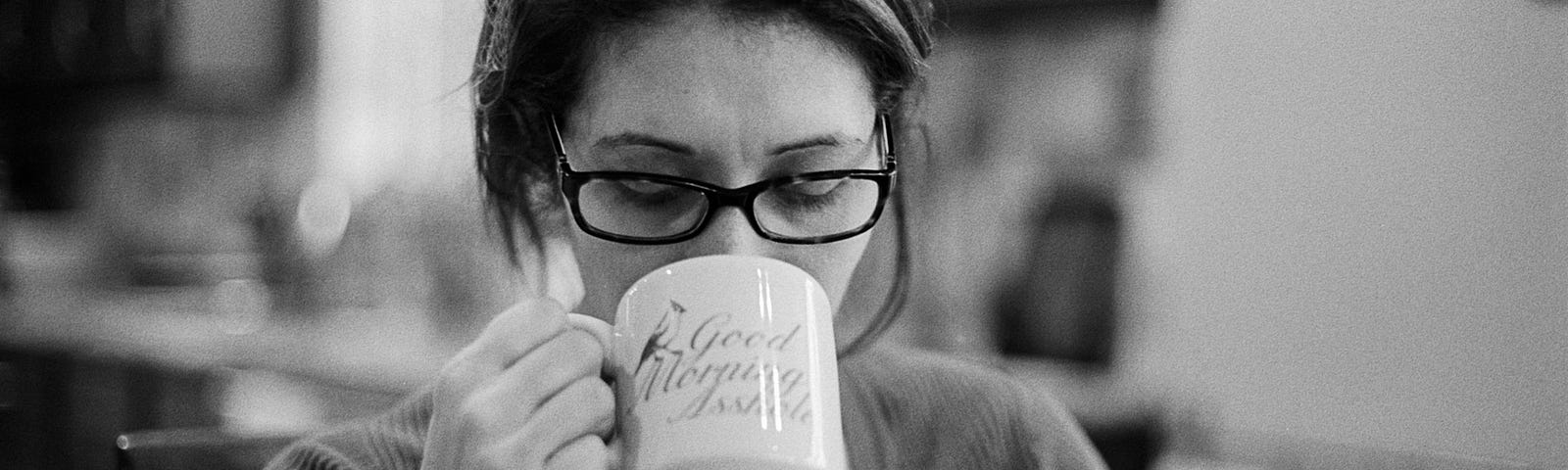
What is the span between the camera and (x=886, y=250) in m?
1.49

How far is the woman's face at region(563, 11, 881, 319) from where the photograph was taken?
687mm

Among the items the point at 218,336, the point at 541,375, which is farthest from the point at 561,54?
the point at 218,336

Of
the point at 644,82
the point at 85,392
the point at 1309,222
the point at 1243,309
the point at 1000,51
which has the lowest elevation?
the point at 85,392

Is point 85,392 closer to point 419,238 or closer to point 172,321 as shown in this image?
point 172,321

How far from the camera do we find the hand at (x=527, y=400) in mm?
579

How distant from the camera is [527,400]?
0.60 m

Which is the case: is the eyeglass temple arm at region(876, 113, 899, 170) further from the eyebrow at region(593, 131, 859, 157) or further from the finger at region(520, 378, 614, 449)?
the finger at region(520, 378, 614, 449)

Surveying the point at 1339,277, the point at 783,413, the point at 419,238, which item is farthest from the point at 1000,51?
the point at 419,238

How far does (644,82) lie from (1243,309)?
3.88 ft

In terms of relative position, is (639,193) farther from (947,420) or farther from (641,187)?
(947,420)

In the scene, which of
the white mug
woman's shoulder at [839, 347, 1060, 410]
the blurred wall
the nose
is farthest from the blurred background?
the white mug

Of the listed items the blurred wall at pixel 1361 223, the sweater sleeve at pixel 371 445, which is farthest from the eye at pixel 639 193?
the blurred wall at pixel 1361 223

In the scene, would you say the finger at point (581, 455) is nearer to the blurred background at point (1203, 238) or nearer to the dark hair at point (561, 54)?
the dark hair at point (561, 54)

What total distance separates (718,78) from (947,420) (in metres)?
0.60
